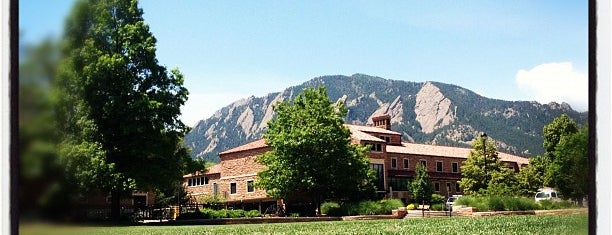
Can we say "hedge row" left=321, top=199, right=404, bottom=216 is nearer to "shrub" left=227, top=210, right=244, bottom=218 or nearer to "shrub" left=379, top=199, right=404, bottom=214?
"shrub" left=379, top=199, right=404, bottom=214

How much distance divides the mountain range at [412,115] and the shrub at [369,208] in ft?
21.2

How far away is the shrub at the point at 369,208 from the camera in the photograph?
15.6m

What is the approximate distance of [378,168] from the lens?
27.2m

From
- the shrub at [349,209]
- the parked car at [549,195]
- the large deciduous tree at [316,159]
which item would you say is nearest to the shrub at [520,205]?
the parked car at [549,195]

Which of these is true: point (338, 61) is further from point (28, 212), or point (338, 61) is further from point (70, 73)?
point (28, 212)

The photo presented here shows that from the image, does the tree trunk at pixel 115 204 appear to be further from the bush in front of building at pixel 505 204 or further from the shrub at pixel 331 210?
the bush in front of building at pixel 505 204

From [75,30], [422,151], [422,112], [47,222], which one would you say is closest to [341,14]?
[75,30]

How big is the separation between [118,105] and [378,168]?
15.6m

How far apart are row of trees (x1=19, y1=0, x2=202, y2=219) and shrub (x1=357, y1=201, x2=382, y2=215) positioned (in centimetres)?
378

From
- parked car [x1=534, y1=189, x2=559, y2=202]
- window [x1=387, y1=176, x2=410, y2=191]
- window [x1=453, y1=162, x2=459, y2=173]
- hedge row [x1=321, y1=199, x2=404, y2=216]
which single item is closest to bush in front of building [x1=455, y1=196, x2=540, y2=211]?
parked car [x1=534, y1=189, x2=559, y2=202]

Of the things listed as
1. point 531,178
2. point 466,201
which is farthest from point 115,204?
point 531,178

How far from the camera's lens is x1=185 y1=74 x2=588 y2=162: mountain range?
2502 cm

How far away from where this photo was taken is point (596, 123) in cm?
231

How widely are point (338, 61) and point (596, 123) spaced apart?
27.0 m
